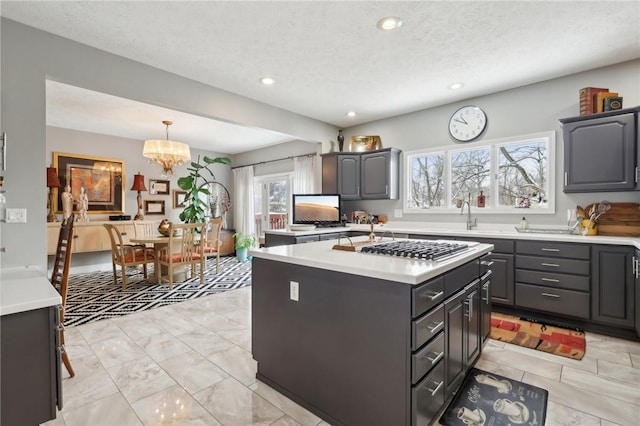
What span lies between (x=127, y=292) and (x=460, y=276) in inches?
175

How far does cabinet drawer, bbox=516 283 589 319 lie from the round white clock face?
80.5 inches

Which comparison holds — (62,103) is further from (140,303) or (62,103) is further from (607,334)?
(607,334)

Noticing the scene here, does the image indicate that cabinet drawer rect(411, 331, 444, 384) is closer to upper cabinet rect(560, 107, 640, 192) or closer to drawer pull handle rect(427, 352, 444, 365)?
drawer pull handle rect(427, 352, 444, 365)

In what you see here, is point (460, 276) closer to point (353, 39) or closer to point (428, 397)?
point (428, 397)

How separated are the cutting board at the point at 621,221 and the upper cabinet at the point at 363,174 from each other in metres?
2.41

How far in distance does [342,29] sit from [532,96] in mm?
2619

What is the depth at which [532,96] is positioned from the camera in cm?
369

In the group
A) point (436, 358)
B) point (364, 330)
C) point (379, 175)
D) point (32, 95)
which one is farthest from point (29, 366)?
point (379, 175)

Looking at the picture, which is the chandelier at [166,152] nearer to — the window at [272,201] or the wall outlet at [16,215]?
the window at [272,201]

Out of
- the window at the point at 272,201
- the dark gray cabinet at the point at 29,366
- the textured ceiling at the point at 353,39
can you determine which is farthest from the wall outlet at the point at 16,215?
the window at the point at 272,201

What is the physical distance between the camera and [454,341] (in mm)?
1818

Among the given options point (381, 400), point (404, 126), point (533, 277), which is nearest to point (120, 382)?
point (381, 400)

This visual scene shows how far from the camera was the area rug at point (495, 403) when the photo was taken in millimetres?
1739

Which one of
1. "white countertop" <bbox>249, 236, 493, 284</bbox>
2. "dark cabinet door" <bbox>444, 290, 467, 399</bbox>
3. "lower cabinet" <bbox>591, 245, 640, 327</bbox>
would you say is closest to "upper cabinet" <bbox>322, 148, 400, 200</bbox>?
"lower cabinet" <bbox>591, 245, 640, 327</bbox>
